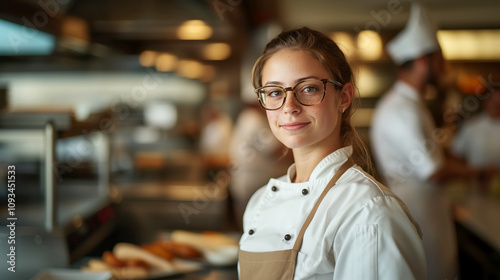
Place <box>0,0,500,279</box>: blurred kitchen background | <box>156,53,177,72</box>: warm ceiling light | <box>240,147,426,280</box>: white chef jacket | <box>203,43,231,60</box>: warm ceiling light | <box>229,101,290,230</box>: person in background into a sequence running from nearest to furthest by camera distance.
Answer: <box>240,147,426,280</box>: white chef jacket
<box>0,0,500,279</box>: blurred kitchen background
<box>229,101,290,230</box>: person in background
<box>156,53,177,72</box>: warm ceiling light
<box>203,43,231,60</box>: warm ceiling light

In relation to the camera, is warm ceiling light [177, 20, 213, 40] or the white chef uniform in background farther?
warm ceiling light [177, 20, 213, 40]

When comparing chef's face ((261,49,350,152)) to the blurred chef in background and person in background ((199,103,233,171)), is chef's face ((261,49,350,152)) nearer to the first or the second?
the blurred chef in background

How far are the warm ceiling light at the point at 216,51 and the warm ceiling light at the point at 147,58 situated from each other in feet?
5.67

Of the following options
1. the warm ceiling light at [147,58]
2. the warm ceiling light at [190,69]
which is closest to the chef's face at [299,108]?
the warm ceiling light at [147,58]

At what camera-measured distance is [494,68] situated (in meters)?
4.86

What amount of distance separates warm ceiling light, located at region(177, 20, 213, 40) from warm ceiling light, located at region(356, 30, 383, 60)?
3056 millimetres

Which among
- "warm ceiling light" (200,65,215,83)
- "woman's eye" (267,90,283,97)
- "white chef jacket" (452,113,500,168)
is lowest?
"white chef jacket" (452,113,500,168)

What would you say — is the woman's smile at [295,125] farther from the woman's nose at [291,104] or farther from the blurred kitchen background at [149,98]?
the blurred kitchen background at [149,98]

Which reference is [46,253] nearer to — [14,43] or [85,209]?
[85,209]

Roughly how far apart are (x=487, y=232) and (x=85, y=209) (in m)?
1.93

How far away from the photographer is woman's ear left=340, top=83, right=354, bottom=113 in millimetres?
914

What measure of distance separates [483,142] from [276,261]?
132 inches

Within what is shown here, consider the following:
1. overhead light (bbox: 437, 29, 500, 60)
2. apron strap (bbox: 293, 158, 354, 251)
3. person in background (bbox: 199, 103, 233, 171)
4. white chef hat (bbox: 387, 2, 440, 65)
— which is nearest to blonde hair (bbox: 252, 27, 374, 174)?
apron strap (bbox: 293, 158, 354, 251)

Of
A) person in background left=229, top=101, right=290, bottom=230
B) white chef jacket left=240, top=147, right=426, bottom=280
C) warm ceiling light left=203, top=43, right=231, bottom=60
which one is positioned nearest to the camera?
white chef jacket left=240, top=147, right=426, bottom=280
